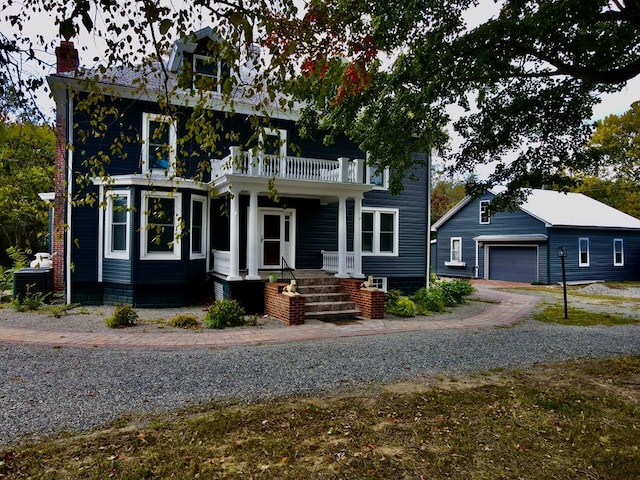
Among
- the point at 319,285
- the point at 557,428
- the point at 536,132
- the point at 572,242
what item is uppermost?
the point at 536,132

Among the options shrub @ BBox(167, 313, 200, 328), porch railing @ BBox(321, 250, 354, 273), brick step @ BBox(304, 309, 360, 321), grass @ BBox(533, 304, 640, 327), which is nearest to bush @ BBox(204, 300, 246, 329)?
shrub @ BBox(167, 313, 200, 328)

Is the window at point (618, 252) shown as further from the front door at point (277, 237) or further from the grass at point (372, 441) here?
the grass at point (372, 441)

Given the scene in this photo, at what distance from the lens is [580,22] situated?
5953mm

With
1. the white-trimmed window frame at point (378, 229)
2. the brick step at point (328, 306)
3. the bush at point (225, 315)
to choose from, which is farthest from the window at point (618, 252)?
the bush at point (225, 315)

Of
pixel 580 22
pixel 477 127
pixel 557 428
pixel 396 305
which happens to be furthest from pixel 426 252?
pixel 557 428

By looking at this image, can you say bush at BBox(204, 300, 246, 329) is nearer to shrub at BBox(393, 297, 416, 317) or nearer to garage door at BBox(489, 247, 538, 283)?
shrub at BBox(393, 297, 416, 317)

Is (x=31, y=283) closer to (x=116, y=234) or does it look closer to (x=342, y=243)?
(x=116, y=234)

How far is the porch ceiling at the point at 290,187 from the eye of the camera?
35.1ft

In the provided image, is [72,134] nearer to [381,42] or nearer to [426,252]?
[381,42]

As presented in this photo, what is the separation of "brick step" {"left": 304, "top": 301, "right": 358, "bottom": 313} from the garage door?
54.1 ft

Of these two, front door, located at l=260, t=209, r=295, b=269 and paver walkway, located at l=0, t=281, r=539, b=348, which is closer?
paver walkway, located at l=0, t=281, r=539, b=348

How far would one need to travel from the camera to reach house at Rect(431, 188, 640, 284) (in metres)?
22.5

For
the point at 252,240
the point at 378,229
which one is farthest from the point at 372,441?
the point at 378,229

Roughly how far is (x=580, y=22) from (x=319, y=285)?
820 cm
